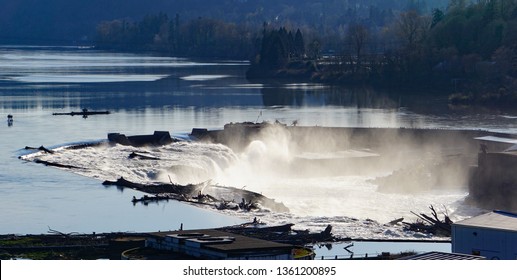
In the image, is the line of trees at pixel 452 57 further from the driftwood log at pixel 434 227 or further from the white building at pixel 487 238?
the white building at pixel 487 238

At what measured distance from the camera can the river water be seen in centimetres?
2600

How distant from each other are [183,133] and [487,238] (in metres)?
25.9

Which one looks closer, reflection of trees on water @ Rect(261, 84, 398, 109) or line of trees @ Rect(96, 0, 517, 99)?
reflection of trees on water @ Rect(261, 84, 398, 109)

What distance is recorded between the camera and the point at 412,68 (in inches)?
3073

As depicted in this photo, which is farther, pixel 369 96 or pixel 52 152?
pixel 369 96

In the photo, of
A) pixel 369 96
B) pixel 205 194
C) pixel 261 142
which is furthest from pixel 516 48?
pixel 205 194

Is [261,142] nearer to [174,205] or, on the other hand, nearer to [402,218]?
[174,205]

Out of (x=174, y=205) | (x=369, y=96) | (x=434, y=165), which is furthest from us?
(x=369, y=96)

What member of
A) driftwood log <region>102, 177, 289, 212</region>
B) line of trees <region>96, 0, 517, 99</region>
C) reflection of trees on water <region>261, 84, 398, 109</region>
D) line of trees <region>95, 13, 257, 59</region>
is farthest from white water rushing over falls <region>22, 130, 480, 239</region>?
line of trees <region>95, 13, 257, 59</region>

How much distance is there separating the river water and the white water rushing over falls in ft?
0.17

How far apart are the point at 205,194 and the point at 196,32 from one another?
361 feet

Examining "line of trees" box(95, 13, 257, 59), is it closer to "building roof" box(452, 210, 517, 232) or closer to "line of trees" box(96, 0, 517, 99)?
"line of trees" box(96, 0, 517, 99)

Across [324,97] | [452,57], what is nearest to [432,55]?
[452,57]

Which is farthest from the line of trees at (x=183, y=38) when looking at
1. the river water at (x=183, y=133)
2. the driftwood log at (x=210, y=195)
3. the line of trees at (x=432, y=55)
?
the driftwood log at (x=210, y=195)
